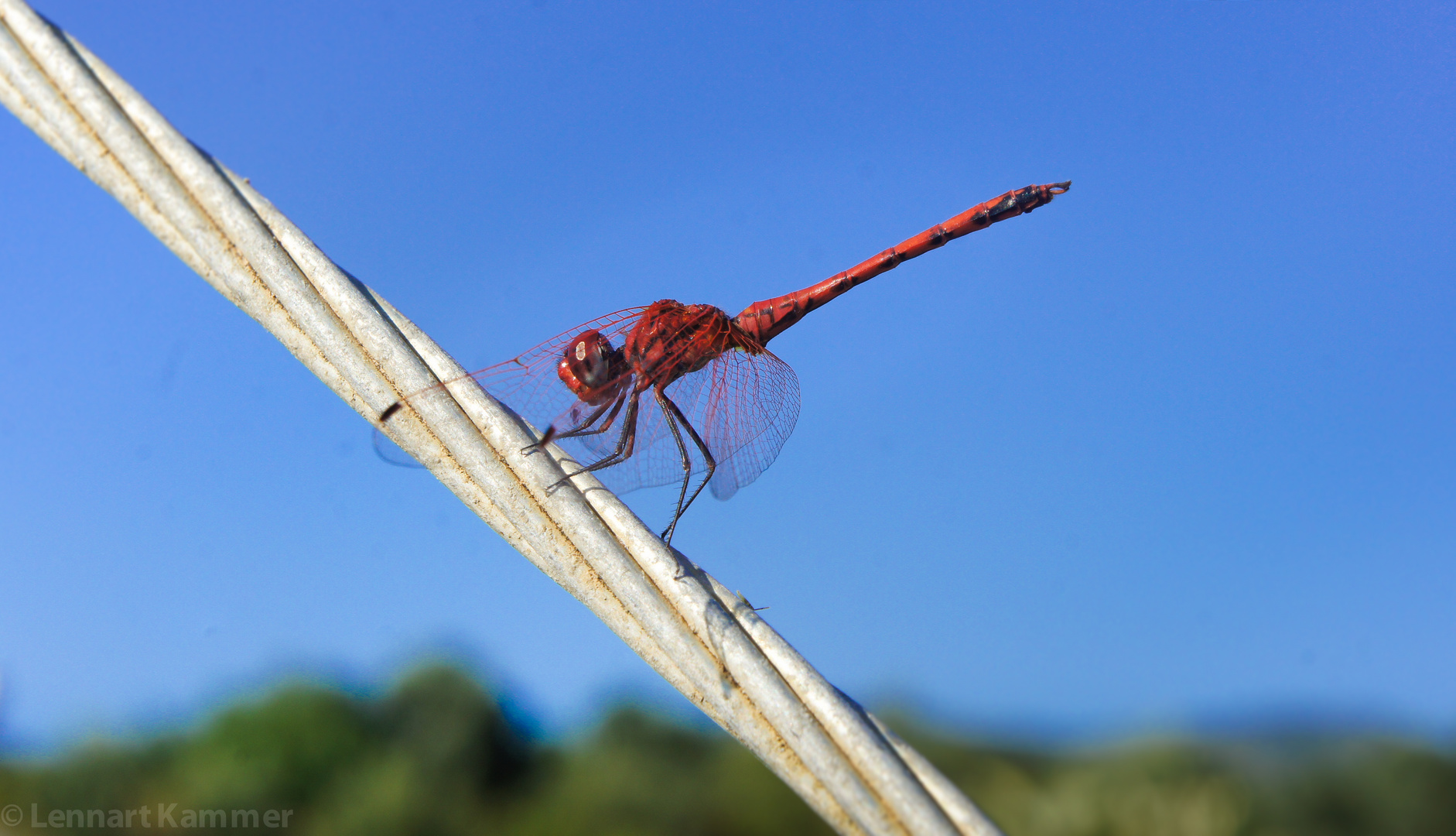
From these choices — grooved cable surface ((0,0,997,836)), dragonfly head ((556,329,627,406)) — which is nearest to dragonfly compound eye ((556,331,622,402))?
dragonfly head ((556,329,627,406))

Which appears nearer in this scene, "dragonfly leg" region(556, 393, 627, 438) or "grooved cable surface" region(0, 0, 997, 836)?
"grooved cable surface" region(0, 0, 997, 836)

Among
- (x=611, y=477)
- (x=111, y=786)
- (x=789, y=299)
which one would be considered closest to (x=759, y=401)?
(x=789, y=299)

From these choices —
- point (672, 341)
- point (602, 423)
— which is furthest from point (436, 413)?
point (672, 341)

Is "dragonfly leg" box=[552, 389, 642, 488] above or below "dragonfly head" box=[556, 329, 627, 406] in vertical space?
below

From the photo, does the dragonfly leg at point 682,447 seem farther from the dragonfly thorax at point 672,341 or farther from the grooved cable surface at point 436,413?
the grooved cable surface at point 436,413

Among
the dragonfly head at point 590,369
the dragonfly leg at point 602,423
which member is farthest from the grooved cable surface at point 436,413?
the dragonfly head at point 590,369

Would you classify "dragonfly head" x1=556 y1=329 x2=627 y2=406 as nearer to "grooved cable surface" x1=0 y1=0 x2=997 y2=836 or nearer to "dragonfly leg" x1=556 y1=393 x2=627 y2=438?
"dragonfly leg" x1=556 y1=393 x2=627 y2=438

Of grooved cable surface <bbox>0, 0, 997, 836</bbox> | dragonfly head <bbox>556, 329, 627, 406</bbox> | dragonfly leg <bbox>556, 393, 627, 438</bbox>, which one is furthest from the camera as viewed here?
dragonfly head <bbox>556, 329, 627, 406</bbox>

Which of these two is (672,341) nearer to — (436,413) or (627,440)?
(627,440)
